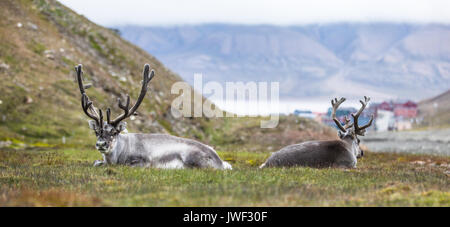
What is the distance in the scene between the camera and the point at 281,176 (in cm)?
1769

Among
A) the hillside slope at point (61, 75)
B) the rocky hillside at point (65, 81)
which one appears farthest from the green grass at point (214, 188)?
the hillside slope at point (61, 75)

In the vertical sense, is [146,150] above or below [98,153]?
above

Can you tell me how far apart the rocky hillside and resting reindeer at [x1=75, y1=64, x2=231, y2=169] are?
19.3 metres

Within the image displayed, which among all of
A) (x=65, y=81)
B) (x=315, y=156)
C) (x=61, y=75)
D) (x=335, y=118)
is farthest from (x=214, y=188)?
(x=61, y=75)

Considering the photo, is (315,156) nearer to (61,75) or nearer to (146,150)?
(146,150)

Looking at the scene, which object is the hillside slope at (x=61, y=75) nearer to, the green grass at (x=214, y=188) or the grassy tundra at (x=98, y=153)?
the grassy tundra at (x=98, y=153)

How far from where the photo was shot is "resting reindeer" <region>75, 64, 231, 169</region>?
21078mm

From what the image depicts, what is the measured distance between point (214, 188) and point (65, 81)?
42360 mm

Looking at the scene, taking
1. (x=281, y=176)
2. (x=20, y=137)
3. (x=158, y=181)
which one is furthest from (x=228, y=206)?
(x=20, y=137)

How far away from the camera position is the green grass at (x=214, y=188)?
503 inches

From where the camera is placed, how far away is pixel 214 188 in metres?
14.7

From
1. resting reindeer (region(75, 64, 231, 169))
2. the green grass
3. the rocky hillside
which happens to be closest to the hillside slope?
the rocky hillside
